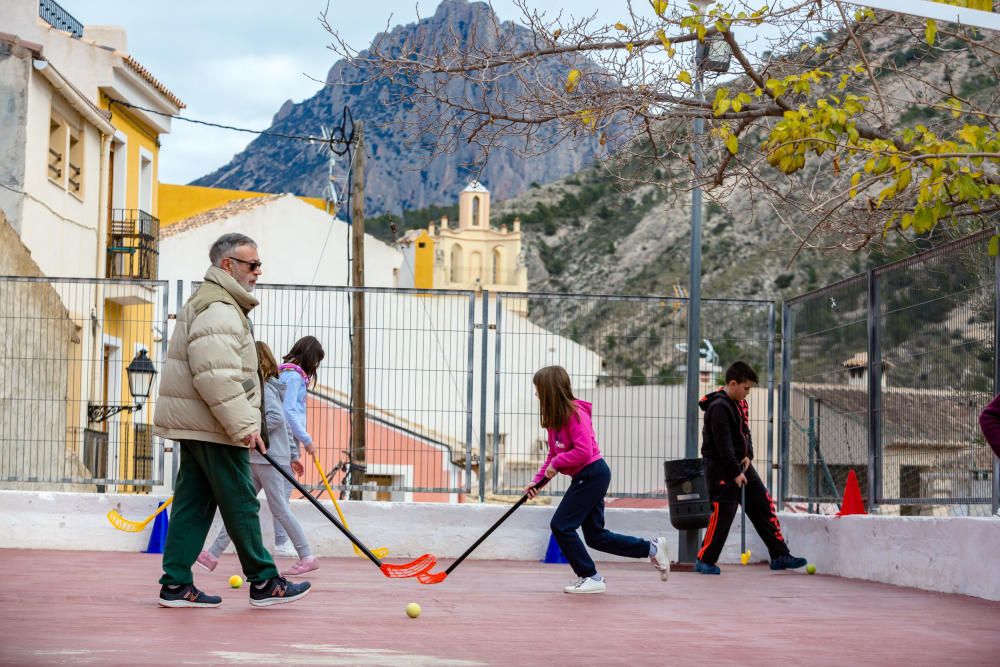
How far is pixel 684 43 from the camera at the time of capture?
9.51 metres

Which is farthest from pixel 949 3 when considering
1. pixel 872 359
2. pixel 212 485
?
pixel 872 359

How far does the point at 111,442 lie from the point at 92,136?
1447 centimetres

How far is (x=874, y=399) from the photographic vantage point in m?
11.3

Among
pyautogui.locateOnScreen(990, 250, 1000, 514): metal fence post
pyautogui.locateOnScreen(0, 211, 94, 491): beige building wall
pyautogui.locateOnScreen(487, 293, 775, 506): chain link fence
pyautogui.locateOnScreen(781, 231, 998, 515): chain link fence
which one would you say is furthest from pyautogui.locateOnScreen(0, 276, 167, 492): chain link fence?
pyautogui.locateOnScreen(990, 250, 1000, 514): metal fence post

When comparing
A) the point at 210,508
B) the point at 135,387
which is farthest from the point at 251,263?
the point at 135,387

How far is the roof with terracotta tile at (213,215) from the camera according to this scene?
4341 centimetres

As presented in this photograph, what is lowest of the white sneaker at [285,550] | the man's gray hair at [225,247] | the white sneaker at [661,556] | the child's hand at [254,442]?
the white sneaker at [285,550]

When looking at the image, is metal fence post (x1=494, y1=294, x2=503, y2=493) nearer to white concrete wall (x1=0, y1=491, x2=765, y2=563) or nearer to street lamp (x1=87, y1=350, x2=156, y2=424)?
white concrete wall (x1=0, y1=491, x2=765, y2=563)

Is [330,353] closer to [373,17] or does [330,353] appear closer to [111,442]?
[111,442]

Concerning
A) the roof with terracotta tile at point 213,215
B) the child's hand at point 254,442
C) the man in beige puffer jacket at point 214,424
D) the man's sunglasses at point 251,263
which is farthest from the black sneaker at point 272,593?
the roof with terracotta tile at point 213,215

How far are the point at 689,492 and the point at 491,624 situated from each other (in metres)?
4.75

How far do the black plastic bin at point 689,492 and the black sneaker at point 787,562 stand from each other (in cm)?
89

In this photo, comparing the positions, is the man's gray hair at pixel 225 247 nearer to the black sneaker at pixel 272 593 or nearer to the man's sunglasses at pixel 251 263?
the man's sunglasses at pixel 251 263

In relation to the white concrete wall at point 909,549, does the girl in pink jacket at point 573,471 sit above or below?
above
